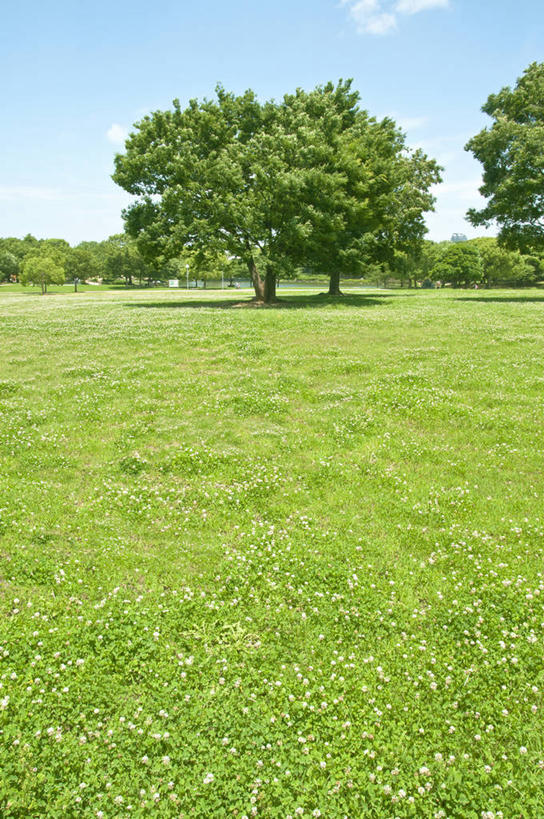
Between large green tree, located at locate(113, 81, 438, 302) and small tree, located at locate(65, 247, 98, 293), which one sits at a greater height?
small tree, located at locate(65, 247, 98, 293)

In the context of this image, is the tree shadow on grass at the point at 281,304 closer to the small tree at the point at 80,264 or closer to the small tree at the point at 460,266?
the small tree at the point at 460,266

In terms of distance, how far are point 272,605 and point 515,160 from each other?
48.8 m

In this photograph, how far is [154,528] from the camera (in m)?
8.57

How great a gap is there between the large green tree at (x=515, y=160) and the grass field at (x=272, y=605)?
37.0m

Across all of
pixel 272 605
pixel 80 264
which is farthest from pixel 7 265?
pixel 272 605

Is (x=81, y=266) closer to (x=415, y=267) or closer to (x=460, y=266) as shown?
(x=415, y=267)

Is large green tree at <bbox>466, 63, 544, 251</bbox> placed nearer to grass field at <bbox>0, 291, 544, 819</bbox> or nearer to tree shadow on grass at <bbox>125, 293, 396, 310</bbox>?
tree shadow on grass at <bbox>125, 293, 396, 310</bbox>

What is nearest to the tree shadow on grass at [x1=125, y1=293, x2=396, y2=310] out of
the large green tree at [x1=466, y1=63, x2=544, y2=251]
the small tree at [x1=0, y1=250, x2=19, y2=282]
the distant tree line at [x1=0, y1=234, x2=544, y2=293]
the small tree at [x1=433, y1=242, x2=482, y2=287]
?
the large green tree at [x1=466, y1=63, x2=544, y2=251]

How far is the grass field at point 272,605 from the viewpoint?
462 centimetres

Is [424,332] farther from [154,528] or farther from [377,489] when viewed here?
[154,528]

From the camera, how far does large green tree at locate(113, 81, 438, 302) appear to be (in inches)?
1398

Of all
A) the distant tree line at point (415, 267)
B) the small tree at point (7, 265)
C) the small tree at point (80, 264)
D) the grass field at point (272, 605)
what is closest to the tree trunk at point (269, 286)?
the grass field at point (272, 605)

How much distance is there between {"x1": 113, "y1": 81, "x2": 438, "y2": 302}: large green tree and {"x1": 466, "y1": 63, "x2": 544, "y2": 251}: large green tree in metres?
10.9

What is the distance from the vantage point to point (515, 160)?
42.2 m
